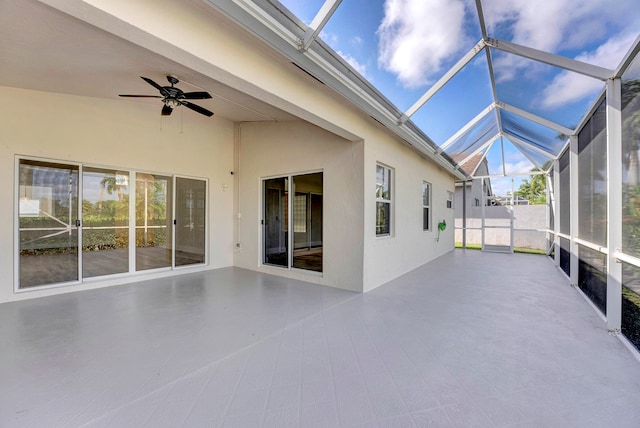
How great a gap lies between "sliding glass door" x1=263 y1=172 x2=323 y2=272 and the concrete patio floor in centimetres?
162

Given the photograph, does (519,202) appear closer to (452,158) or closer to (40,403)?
(452,158)

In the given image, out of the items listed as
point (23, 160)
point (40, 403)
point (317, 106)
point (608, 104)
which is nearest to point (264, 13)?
point (317, 106)

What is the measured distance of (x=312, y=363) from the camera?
7.45 feet

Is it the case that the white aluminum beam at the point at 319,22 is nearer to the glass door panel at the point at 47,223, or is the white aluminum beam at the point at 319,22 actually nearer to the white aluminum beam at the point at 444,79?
the white aluminum beam at the point at 444,79

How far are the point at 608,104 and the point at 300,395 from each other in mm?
4001

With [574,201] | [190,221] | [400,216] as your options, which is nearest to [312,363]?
[400,216]

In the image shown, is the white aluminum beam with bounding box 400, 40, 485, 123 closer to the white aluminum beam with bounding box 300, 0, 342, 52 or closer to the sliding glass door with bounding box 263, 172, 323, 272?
the sliding glass door with bounding box 263, 172, 323, 272

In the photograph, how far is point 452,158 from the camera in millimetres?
7664

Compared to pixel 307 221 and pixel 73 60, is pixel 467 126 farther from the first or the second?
pixel 73 60

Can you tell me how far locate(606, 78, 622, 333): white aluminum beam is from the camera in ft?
8.93

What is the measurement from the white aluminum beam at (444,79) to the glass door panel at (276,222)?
2615 mm

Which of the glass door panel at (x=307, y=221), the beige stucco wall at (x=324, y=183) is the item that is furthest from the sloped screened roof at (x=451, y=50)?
the glass door panel at (x=307, y=221)

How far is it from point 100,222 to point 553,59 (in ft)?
22.6

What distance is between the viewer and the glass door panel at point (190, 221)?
230 inches
